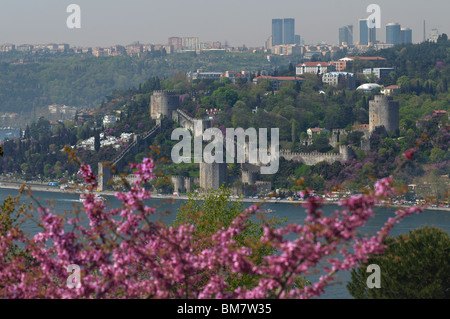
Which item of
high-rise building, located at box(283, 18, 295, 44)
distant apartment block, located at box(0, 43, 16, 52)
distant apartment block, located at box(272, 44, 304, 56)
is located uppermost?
high-rise building, located at box(283, 18, 295, 44)

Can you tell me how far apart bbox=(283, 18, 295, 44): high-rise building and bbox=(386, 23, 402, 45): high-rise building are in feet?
89.5

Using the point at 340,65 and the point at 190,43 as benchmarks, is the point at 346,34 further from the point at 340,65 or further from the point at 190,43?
the point at 340,65

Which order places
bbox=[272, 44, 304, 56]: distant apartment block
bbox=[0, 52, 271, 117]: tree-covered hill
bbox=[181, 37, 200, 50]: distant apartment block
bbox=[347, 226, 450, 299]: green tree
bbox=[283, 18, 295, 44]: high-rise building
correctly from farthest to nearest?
bbox=[181, 37, 200, 50]: distant apartment block → bbox=[283, 18, 295, 44]: high-rise building → bbox=[272, 44, 304, 56]: distant apartment block → bbox=[0, 52, 271, 117]: tree-covered hill → bbox=[347, 226, 450, 299]: green tree

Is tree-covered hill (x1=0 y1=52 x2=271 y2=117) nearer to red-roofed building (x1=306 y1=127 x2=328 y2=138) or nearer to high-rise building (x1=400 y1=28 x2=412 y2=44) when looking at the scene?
high-rise building (x1=400 y1=28 x2=412 y2=44)

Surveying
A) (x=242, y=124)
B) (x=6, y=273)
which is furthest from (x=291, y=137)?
(x=6, y=273)

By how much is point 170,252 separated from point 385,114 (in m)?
39.6

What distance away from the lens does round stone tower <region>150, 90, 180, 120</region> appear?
51906mm

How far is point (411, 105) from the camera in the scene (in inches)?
2061

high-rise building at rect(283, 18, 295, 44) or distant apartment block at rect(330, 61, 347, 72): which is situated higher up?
high-rise building at rect(283, 18, 295, 44)

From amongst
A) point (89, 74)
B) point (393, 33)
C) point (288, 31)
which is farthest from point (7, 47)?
point (393, 33)

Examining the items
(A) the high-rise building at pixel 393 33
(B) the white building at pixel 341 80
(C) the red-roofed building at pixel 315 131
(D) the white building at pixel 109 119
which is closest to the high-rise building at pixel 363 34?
(A) the high-rise building at pixel 393 33

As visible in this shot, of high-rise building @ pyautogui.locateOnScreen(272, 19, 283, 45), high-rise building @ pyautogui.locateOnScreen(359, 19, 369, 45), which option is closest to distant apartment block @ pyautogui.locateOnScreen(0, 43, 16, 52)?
high-rise building @ pyautogui.locateOnScreen(272, 19, 283, 45)

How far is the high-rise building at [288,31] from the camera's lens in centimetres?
13775

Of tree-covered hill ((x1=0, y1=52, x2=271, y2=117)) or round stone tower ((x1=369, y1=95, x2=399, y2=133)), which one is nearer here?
round stone tower ((x1=369, y1=95, x2=399, y2=133))
